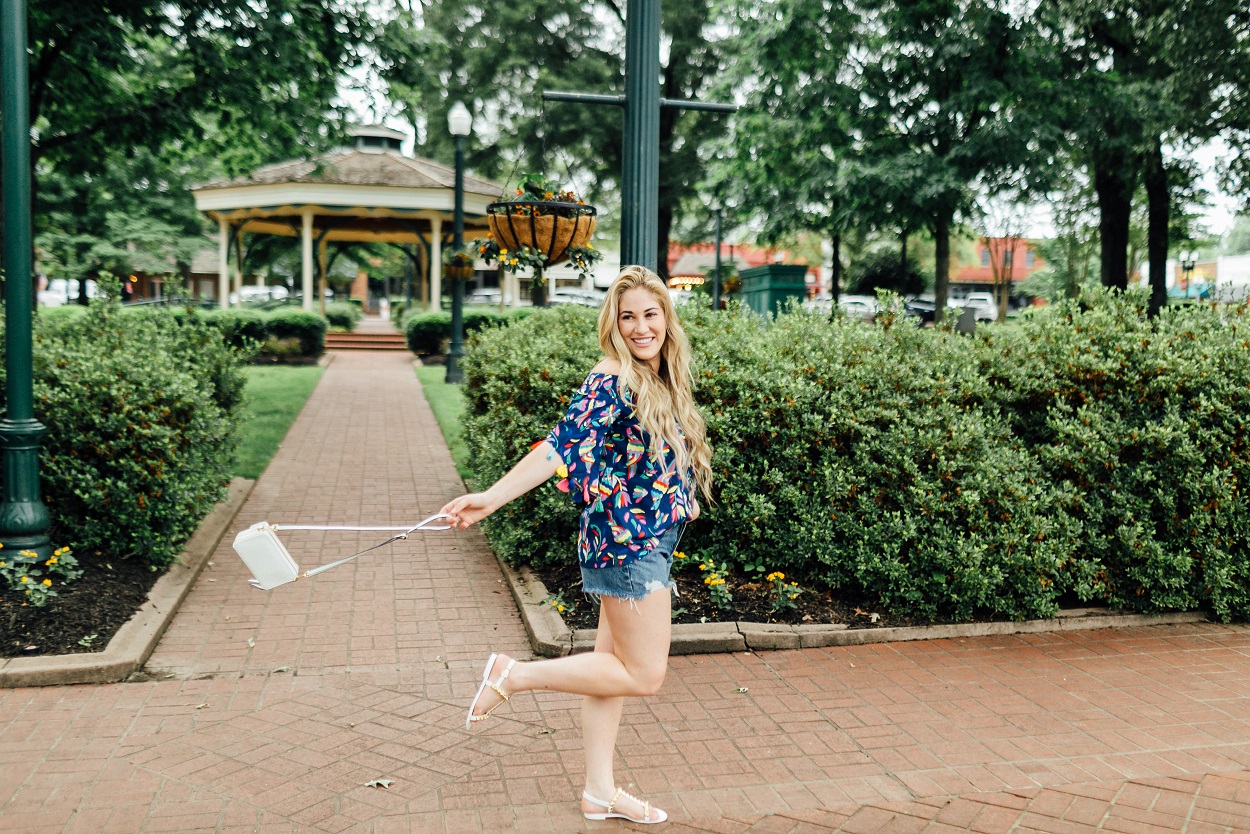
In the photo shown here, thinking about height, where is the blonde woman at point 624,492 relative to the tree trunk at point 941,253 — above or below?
below

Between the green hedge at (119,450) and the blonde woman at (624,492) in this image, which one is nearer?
the blonde woman at (624,492)

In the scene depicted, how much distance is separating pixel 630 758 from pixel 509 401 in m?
3.22

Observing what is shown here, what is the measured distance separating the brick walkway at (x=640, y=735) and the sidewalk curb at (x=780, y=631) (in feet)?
0.30

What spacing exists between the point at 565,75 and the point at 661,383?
1269 inches

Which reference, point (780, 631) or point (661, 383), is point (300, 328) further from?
point (661, 383)

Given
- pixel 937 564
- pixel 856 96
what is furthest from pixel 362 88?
pixel 856 96

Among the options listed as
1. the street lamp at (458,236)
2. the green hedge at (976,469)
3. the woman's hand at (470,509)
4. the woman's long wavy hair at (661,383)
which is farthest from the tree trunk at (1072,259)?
the woman's hand at (470,509)

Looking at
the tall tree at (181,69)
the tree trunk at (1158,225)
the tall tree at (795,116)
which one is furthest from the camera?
the tree trunk at (1158,225)

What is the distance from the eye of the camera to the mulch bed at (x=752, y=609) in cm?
549

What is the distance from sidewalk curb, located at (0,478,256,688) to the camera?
4.62 m

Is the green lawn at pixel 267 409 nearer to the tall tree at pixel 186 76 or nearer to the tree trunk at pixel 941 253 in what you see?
the tall tree at pixel 186 76

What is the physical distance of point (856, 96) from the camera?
22.0 meters

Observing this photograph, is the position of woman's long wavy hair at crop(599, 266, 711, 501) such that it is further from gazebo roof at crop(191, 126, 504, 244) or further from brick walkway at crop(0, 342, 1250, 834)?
gazebo roof at crop(191, 126, 504, 244)

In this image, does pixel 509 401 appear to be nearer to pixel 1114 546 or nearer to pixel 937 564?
pixel 937 564
